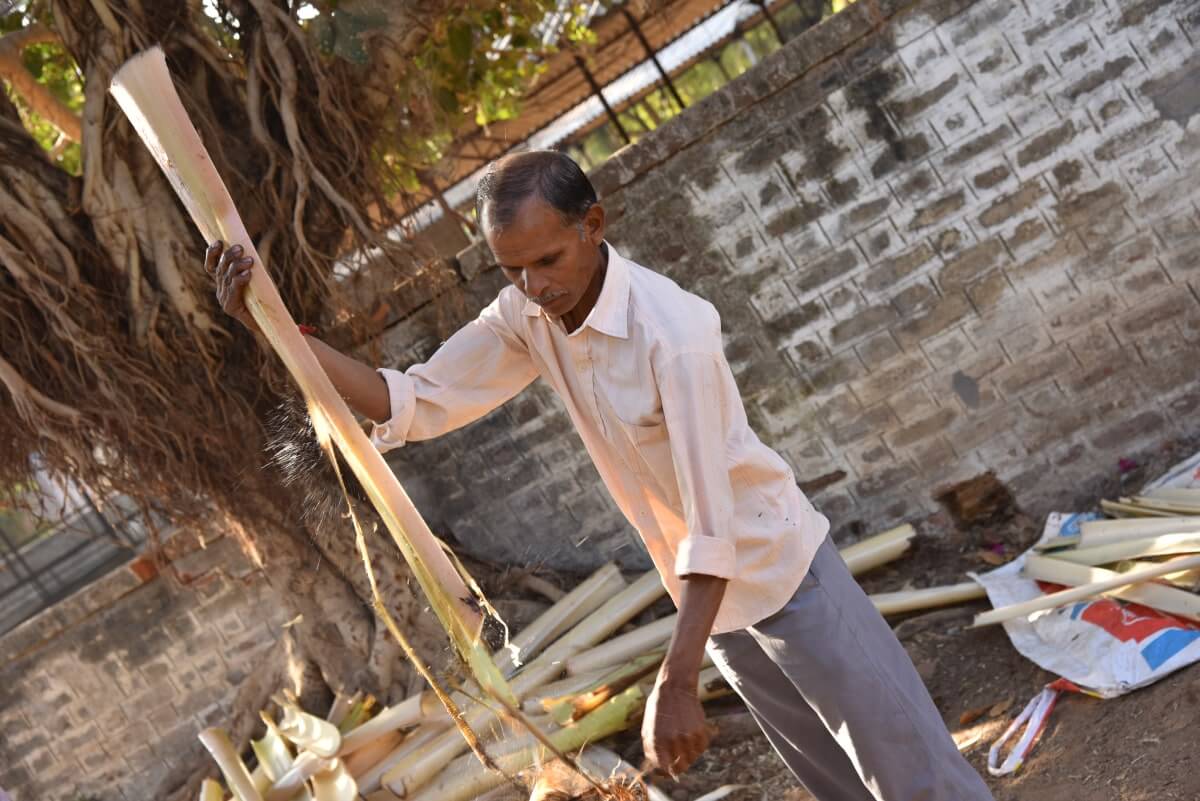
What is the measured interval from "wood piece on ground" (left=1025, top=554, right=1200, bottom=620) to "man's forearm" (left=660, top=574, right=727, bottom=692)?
206cm

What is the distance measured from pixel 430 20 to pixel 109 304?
1.75 meters

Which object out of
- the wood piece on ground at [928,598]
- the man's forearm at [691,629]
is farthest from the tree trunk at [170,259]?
the man's forearm at [691,629]

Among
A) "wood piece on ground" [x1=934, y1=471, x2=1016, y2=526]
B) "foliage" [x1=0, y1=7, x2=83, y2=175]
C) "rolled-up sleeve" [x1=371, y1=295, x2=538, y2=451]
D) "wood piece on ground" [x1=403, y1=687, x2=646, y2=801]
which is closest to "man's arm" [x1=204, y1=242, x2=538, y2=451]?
"rolled-up sleeve" [x1=371, y1=295, x2=538, y2=451]

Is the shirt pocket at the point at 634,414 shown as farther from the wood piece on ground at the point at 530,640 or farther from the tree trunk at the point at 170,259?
the tree trunk at the point at 170,259

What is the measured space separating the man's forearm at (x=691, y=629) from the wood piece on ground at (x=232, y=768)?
2847 millimetres

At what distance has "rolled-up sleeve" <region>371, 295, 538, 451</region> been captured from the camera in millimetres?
2660

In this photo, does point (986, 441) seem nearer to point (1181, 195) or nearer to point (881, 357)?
point (881, 357)

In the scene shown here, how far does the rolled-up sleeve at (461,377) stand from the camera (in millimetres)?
2660

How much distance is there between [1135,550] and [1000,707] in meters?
0.66

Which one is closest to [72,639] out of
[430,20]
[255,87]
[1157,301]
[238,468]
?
[238,468]

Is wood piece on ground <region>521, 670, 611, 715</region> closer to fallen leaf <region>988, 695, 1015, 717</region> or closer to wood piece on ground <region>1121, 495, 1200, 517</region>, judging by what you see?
fallen leaf <region>988, 695, 1015, 717</region>

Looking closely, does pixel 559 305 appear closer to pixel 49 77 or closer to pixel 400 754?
pixel 400 754

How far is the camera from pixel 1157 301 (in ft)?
15.2

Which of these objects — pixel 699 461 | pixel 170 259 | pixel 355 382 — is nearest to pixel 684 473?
pixel 699 461
